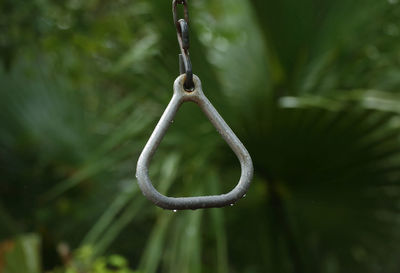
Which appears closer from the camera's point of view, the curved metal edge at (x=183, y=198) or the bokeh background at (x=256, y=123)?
the curved metal edge at (x=183, y=198)

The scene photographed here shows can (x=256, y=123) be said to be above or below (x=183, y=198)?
below

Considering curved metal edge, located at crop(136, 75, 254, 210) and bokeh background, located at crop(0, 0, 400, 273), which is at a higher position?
curved metal edge, located at crop(136, 75, 254, 210)

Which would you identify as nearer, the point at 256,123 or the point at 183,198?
the point at 183,198

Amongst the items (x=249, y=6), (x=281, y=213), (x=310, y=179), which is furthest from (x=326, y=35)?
(x=281, y=213)

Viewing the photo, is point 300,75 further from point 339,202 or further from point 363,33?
point 339,202

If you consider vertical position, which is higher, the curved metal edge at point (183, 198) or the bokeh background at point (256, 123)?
the curved metal edge at point (183, 198)

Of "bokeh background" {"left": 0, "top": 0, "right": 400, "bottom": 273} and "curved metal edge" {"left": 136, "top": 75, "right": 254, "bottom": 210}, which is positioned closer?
"curved metal edge" {"left": 136, "top": 75, "right": 254, "bottom": 210}
